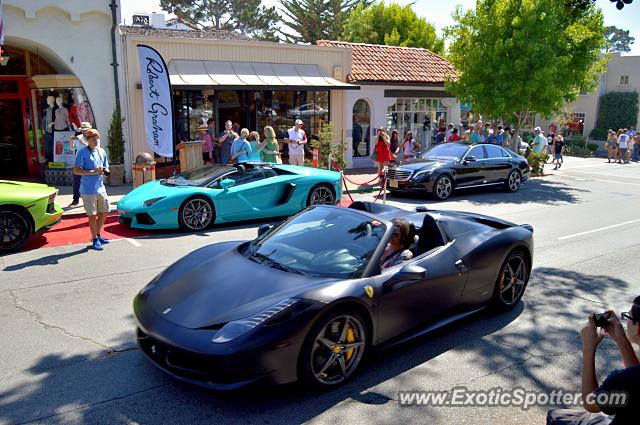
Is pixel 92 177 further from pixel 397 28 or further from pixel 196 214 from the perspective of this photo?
pixel 397 28

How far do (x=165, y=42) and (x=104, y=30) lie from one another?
67.3 inches

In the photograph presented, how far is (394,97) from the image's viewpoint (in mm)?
21438

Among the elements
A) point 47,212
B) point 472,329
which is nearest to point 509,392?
point 472,329

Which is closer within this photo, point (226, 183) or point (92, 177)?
point (92, 177)

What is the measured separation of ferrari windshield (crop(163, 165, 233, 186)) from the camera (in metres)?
10.4

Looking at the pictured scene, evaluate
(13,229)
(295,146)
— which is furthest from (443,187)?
(13,229)

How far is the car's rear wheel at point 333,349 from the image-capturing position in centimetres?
414

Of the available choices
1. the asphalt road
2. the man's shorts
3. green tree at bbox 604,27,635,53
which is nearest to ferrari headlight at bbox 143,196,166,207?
the asphalt road

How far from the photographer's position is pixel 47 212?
29.2ft

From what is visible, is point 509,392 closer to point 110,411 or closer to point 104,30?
point 110,411

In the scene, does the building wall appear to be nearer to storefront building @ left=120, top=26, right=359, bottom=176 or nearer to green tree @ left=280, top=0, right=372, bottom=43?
storefront building @ left=120, top=26, right=359, bottom=176

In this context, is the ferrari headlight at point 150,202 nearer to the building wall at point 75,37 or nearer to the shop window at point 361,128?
the building wall at point 75,37

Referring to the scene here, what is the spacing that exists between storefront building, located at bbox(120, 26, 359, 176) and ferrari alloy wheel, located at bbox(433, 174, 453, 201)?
18.8 feet

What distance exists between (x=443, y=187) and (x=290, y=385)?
11.0 meters
